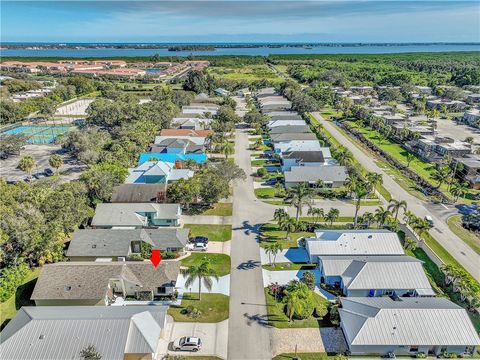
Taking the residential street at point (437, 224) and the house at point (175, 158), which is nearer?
the residential street at point (437, 224)

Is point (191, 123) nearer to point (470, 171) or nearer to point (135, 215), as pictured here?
point (135, 215)

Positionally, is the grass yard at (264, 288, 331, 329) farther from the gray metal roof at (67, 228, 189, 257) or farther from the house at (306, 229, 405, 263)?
the gray metal roof at (67, 228, 189, 257)

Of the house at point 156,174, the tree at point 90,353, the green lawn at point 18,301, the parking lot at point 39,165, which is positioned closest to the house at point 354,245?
the tree at point 90,353

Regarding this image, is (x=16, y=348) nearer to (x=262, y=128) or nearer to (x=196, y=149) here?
(x=196, y=149)

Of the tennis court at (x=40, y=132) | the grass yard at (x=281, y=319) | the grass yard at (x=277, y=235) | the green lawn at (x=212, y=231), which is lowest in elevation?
the tennis court at (x=40, y=132)

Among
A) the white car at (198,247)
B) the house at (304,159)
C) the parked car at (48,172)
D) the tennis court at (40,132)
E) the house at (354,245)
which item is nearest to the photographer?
the house at (354,245)

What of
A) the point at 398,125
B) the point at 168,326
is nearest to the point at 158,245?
the point at 168,326

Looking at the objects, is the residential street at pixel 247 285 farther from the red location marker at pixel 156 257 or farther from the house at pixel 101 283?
the red location marker at pixel 156 257
